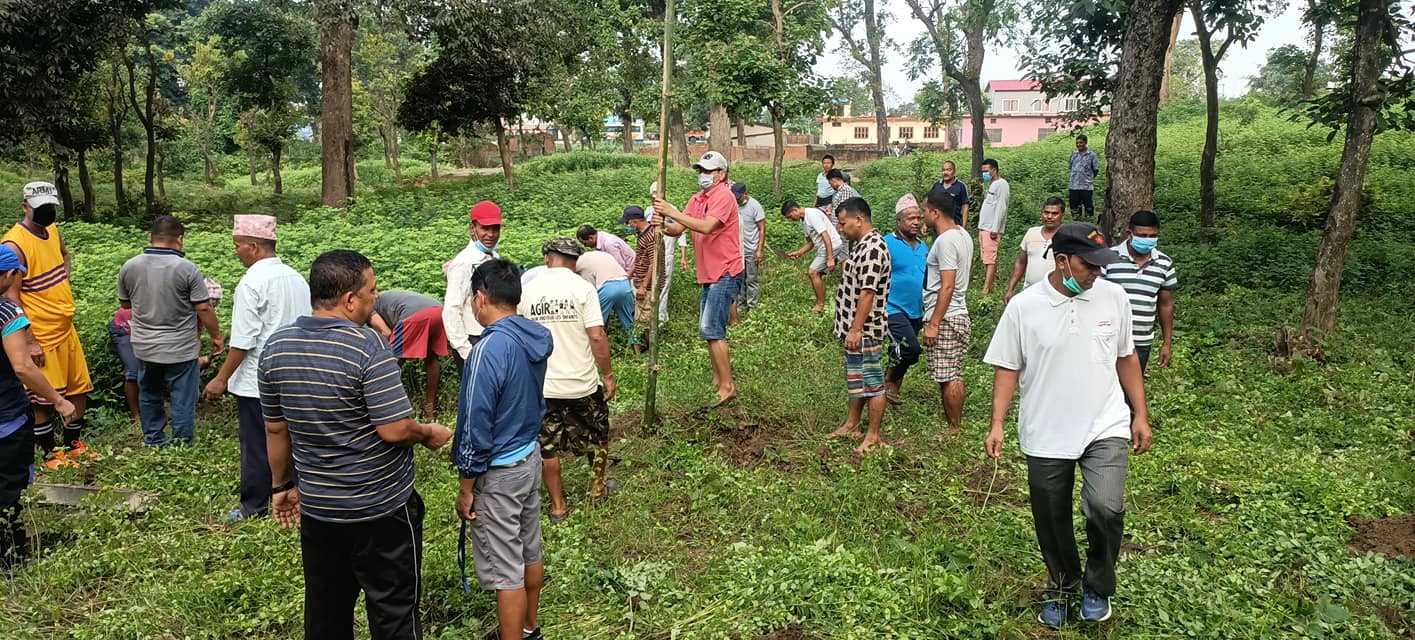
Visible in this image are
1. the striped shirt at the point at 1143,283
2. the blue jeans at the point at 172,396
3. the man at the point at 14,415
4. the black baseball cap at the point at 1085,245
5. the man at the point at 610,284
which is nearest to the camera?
the black baseball cap at the point at 1085,245

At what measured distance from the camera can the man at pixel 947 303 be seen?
626 cm

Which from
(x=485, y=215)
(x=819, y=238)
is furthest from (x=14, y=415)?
(x=819, y=238)

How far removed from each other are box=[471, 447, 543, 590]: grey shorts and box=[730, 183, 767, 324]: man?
6609 millimetres

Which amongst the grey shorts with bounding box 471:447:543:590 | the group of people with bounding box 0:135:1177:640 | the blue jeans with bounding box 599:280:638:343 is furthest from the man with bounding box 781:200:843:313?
the grey shorts with bounding box 471:447:543:590

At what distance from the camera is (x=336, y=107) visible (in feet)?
62.2

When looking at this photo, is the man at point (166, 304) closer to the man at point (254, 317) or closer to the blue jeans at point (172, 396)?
the blue jeans at point (172, 396)

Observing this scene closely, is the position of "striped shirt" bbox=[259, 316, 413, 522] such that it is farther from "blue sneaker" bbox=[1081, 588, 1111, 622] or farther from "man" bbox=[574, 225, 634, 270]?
"man" bbox=[574, 225, 634, 270]

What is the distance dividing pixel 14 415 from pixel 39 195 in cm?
243

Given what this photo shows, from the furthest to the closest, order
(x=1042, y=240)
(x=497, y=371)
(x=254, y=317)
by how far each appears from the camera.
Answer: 1. (x=1042, y=240)
2. (x=254, y=317)
3. (x=497, y=371)

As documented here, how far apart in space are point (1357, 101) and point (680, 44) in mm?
13292

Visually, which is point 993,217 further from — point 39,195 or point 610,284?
point 39,195

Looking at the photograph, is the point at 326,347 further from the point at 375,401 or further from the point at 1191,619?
the point at 1191,619

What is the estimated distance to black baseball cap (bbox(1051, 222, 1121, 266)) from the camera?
3713 millimetres

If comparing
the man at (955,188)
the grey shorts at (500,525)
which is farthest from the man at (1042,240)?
the grey shorts at (500,525)
